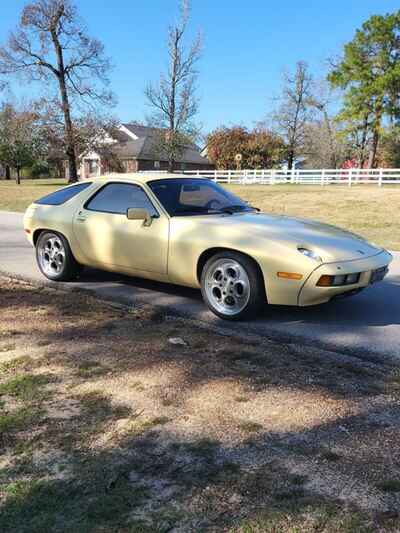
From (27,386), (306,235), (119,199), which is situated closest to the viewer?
(27,386)

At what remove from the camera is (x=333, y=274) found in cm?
461

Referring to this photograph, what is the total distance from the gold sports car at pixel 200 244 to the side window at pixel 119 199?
0.04 feet

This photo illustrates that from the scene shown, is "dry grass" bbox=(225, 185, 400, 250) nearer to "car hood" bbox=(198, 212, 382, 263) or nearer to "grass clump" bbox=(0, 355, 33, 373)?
"car hood" bbox=(198, 212, 382, 263)

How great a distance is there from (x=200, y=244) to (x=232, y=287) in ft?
1.75

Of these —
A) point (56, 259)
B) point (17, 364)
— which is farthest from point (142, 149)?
point (17, 364)

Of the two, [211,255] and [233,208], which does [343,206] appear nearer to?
[233,208]

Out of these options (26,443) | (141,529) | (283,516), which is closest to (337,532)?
(283,516)

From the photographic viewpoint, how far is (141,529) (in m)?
2.07

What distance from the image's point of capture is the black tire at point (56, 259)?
21.6 feet

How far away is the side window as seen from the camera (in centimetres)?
589

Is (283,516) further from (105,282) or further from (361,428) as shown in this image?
(105,282)

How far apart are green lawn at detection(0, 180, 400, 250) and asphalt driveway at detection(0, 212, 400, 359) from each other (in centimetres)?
534

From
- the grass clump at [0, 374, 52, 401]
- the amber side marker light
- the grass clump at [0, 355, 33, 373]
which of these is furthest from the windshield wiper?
the grass clump at [0, 374, 52, 401]

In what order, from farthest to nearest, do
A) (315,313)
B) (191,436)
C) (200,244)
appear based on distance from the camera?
(315,313)
(200,244)
(191,436)
